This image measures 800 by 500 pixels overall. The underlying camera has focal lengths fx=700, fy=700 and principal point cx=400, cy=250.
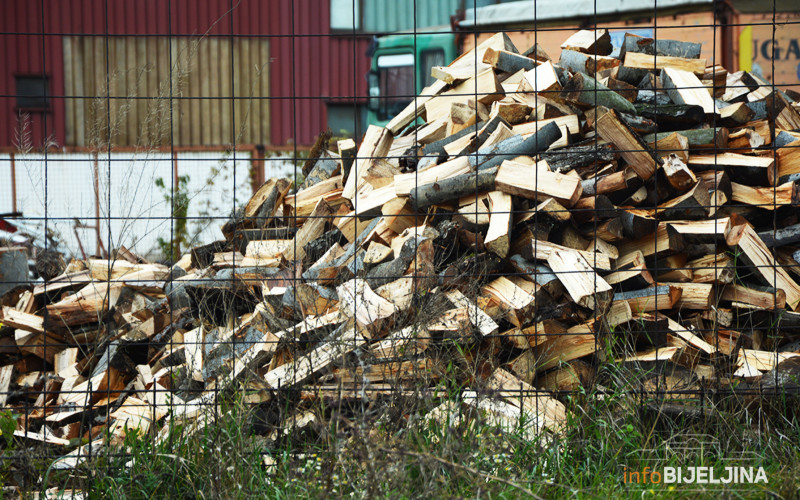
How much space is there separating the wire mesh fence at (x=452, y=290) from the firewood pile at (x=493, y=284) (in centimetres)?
2

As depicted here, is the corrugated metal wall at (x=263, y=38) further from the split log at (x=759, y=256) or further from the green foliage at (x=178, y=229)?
the split log at (x=759, y=256)

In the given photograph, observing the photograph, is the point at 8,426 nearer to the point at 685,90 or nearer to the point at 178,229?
the point at 685,90

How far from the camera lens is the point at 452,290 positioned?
140 inches

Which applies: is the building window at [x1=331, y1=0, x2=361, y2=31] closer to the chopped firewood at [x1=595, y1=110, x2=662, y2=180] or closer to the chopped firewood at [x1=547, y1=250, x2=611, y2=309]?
the chopped firewood at [x1=595, y1=110, x2=662, y2=180]

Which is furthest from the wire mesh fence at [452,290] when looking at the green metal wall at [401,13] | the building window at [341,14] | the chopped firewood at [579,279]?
the building window at [341,14]

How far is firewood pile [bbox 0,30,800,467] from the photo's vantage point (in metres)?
3.27

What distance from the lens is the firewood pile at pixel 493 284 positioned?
327 cm

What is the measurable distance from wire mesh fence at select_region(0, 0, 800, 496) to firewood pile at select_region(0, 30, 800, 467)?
0.02 meters

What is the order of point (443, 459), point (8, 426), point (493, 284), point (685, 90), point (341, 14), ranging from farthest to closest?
point (341, 14) < point (685, 90) < point (493, 284) < point (8, 426) < point (443, 459)

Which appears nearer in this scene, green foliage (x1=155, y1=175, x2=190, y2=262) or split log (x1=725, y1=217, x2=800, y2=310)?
split log (x1=725, y1=217, x2=800, y2=310)

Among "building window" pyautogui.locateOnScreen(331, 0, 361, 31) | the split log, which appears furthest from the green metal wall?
the split log

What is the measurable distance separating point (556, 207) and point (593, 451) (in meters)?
1.36

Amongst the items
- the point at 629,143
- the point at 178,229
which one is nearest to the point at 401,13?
the point at 178,229

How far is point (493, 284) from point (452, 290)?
236mm
